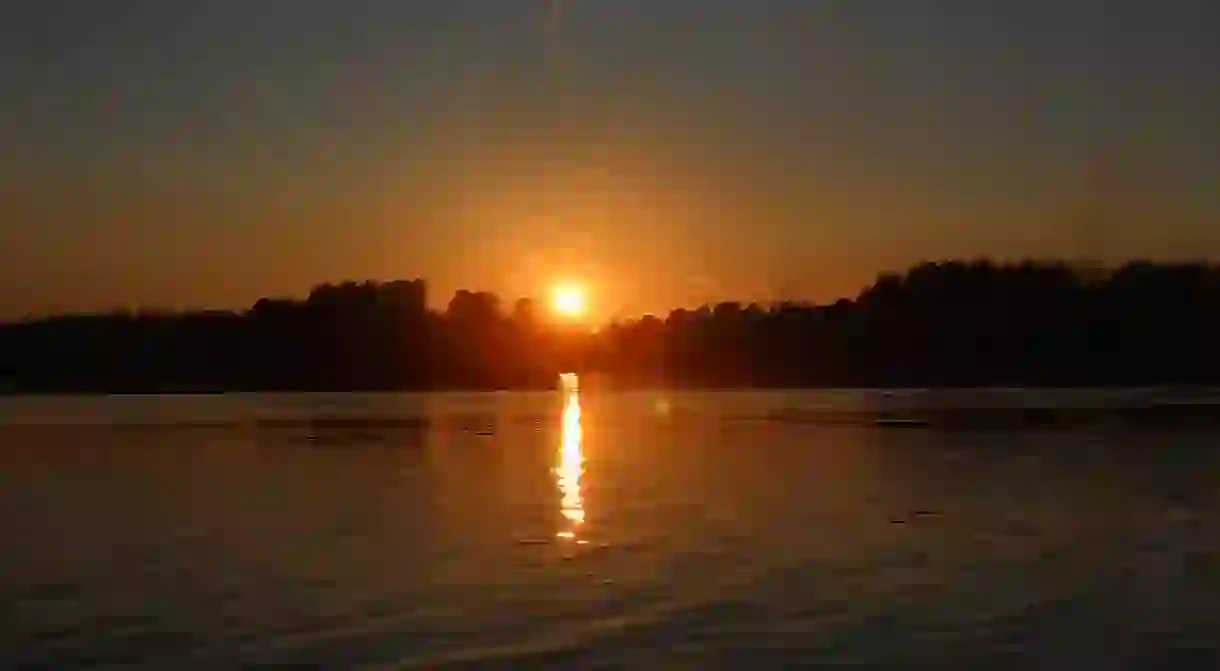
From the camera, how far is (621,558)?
22.8 m

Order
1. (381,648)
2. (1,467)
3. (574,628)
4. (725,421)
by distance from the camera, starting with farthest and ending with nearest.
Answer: (725,421)
(1,467)
(574,628)
(381,648)

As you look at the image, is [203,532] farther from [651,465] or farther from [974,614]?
[651,465]

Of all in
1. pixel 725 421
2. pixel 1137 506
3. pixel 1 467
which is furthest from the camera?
pixel 725 421

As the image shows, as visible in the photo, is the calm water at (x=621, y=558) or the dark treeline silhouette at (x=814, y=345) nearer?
the calm water at (x=621, y=558)

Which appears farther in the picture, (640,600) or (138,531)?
(138,531)

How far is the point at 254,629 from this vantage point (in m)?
17.1

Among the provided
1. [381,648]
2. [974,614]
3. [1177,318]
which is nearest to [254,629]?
[381,648]

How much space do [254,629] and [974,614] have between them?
867 centimetres

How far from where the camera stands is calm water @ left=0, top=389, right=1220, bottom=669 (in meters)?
16.0

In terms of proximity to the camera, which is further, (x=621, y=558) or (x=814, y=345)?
(x=814, y=345)

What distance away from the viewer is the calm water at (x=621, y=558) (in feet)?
52.5

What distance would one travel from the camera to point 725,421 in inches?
2965

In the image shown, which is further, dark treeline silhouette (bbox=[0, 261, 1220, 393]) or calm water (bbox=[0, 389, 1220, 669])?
dark treeline silhouette (bbox=[0, 261, 1220, 393])

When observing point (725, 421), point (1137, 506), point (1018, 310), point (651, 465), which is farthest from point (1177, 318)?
A: point (1137, 506)
